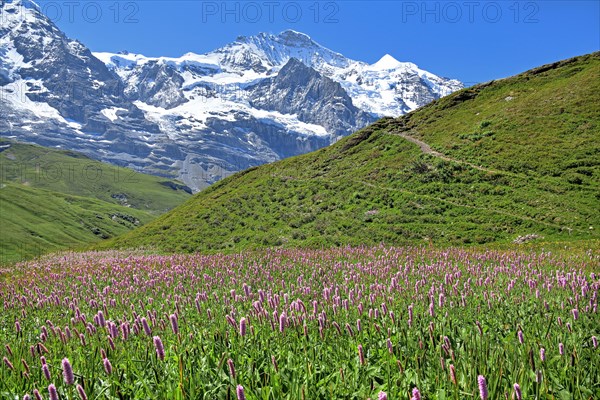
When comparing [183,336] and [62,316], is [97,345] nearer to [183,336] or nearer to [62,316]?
[183,336]

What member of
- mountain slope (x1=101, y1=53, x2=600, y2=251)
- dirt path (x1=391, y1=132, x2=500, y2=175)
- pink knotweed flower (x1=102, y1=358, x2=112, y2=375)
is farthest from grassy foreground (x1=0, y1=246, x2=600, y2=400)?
dirt path (x1=391, y1=132, x2=500, y2=175)

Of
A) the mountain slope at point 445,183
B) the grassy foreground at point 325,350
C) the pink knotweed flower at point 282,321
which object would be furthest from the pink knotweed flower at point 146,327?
the mountain slope at point 445,183

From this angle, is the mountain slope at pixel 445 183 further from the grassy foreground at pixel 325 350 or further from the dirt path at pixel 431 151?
the grassy foreground at pixel 325 350

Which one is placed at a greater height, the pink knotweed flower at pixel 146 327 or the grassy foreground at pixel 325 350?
the pink knotweed flower at pixel 146 327

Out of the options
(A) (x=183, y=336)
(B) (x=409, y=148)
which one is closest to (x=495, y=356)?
(A) (x=183, y=336)

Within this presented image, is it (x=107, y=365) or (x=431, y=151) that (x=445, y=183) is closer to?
(x=431, y=151)

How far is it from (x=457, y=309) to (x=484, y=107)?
56357 mm

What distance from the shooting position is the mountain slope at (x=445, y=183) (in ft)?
103

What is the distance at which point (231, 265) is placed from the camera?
16.8 meters

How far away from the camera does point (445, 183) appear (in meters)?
38.9

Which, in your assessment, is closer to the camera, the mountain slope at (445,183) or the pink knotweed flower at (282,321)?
the pink knotweed flower at (282,321)

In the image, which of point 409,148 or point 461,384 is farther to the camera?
point 409,148

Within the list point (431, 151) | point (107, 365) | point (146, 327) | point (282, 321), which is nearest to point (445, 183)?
point (431, 151)

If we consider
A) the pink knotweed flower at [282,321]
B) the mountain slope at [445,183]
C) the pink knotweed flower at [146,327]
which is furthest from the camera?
the mountain slope at [445,183]
